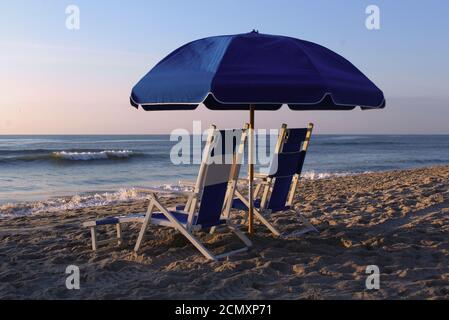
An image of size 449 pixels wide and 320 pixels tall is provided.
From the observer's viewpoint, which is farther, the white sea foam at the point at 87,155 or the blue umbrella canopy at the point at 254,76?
the white sea foam at the point at 87,155

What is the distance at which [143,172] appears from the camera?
20.2m

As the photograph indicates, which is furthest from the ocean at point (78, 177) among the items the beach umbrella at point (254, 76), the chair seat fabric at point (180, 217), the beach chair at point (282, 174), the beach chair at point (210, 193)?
the beach umbrella at point (254, 76)

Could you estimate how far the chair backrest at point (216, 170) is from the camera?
4316 millimetres

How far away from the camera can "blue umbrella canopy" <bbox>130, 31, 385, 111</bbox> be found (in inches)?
148

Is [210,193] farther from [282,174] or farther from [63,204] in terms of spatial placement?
[63,204]

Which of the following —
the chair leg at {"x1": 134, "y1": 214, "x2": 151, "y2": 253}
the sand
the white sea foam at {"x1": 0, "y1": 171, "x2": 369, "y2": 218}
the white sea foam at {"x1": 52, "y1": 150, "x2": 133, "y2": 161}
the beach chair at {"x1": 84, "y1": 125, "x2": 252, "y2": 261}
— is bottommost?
the white sea foam at {"x1": 52, "y1": 150, "x2": 133, "y2": 161}

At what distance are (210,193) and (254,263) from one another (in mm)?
685


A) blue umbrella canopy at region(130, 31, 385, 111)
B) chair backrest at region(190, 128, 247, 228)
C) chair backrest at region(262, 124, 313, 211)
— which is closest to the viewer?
blue umbrella canopy at region(130, 31, 385, 111)

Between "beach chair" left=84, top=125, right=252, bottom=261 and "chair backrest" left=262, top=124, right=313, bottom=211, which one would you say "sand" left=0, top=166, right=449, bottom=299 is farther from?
"chair backrest" left=262, top=124, right=313, bottom=211

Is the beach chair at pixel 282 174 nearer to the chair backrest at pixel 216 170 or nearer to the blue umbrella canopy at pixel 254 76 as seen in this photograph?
the chair backrest at pixel 216 170

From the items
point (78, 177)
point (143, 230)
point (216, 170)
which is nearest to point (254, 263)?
point (216, 170)

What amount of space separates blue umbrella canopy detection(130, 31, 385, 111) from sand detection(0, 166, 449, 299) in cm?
130

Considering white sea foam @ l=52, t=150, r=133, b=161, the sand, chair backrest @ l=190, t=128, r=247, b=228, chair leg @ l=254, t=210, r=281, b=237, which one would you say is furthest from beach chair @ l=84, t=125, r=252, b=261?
white sea foam @ l=52, t=150, r=133, b=161
